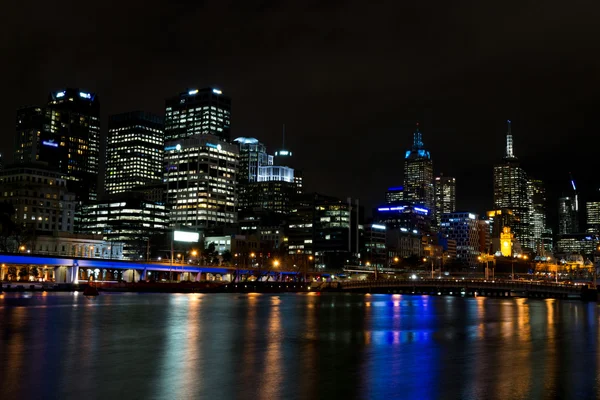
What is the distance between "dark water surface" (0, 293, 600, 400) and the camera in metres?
35.8

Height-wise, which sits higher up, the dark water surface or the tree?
the tree

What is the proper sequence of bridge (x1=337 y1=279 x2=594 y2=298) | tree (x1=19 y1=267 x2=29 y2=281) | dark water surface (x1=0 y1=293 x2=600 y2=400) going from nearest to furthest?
dark water surface (x1=0 y1=293 x2=600 y2=400)
bridge (x1=337 y1=279 x2=594 y2=298)
tree (x1=19 y1=267 x2=29 y2=281)

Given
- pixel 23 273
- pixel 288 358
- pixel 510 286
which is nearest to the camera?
pixel 288 358

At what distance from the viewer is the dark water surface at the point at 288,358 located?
35812 millimetres

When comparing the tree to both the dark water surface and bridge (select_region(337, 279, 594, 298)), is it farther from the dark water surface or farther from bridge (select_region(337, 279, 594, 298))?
the dark water surface

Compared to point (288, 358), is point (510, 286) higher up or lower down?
higher up

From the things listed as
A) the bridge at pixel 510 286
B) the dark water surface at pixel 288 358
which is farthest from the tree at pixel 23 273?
the dark water surface at pixel 288 358

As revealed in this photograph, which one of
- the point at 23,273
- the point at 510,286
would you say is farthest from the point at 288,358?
the point at 23,273

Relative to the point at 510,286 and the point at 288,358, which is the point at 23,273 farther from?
the point at 288,358

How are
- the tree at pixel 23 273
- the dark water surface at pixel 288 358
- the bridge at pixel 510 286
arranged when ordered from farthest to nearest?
the tree at pixel 23 273 < the bridge at pixel 510 286 < the dark water surface at pixel 288 358

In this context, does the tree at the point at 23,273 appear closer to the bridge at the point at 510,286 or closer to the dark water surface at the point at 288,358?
the bridge at the point at 510,286

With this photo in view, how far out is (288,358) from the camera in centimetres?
4797

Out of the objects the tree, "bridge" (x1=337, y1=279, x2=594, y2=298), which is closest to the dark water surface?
"bridge" (x1=337, y1=279, x2=594, y2=298)

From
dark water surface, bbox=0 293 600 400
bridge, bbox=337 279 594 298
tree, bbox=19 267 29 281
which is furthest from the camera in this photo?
tree, bbox=19 267 29 281
